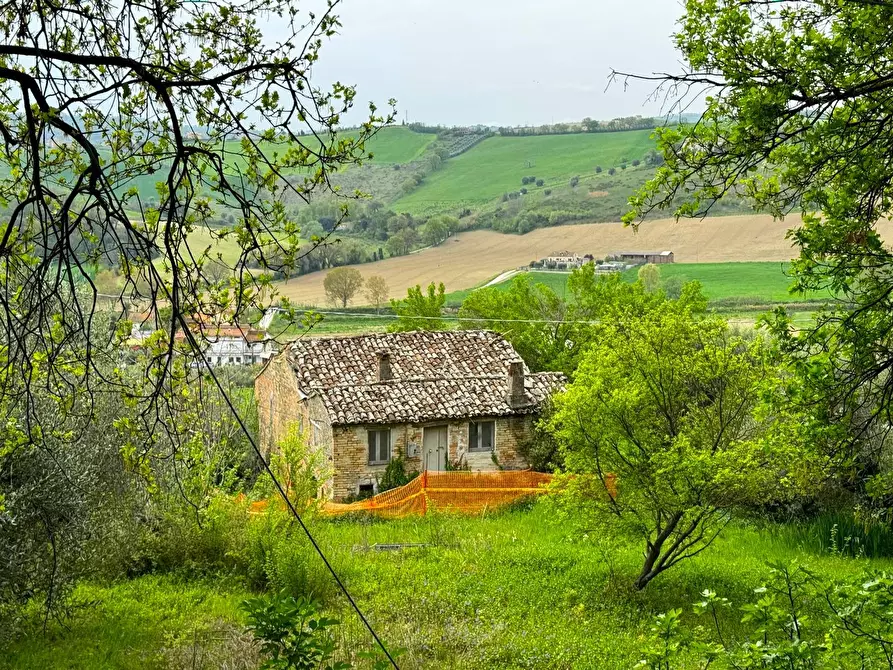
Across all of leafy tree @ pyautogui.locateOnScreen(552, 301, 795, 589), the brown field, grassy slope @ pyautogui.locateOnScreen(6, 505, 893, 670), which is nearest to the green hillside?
the brown field

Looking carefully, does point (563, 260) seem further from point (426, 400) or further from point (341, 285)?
point (426, 400)

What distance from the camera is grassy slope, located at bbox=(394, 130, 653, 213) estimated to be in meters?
140

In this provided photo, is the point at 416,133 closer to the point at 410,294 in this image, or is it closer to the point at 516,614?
the point at 410,294

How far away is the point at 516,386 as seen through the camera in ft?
101

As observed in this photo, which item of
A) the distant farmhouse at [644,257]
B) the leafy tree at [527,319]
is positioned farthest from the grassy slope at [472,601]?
the distant farmhouse at [644,257]

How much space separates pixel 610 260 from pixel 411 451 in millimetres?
66412

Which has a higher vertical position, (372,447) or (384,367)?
(384,367)

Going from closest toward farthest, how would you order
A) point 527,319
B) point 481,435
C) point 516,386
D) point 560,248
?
point 481,435 < point 516,386 < point 527,319 < point 560,248

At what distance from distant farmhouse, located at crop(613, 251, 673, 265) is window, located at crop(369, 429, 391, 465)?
217 ft

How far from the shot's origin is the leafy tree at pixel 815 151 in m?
6.97

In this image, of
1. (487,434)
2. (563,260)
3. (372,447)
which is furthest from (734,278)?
(372,447)

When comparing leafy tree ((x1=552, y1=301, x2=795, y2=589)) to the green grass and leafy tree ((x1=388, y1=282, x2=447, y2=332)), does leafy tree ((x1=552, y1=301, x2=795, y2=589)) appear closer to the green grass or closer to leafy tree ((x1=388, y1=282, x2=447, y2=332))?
leafy tree ((x1=388, y1=282, x2=447, y2=332))

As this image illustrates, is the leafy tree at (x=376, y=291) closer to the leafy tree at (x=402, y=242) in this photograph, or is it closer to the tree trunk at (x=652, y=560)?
the leafy tree at (x=402, y=242)

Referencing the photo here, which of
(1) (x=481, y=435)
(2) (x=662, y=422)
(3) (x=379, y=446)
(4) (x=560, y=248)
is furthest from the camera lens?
(4) (x=560, y=248)
